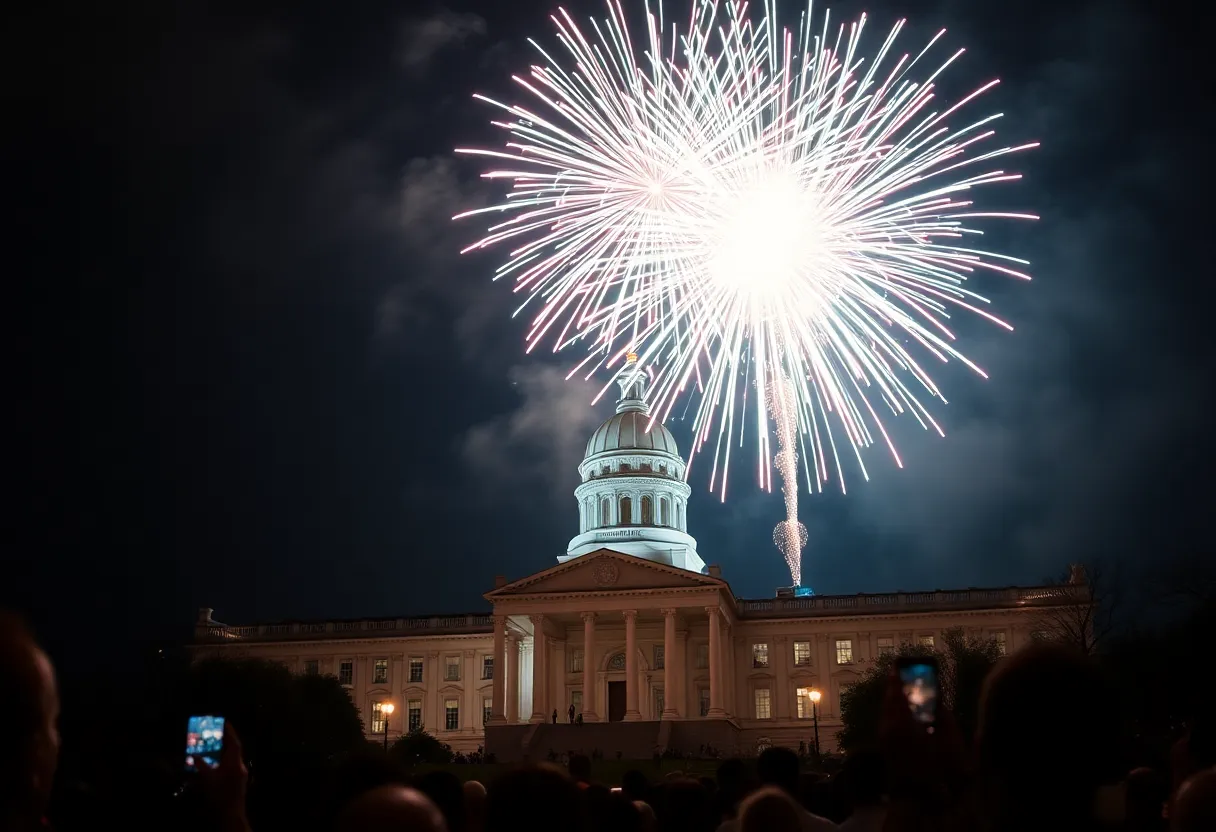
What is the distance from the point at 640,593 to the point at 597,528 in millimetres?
19821

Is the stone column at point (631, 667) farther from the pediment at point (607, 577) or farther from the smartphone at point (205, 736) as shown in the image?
the smartphone at point (205, 736)

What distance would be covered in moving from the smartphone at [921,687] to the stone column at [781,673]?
75.4 metres

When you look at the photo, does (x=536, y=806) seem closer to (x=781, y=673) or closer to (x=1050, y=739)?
(x=1050, y=739)

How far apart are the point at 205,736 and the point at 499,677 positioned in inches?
2615

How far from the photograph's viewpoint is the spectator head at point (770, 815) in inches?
209

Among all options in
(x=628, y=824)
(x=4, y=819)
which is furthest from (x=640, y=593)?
(x=4, y=819)

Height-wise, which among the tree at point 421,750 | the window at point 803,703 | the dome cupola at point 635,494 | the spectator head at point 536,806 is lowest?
the tree at point 421,750

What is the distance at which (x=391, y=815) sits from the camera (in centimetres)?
326

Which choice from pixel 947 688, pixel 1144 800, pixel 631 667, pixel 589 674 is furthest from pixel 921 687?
pixel 589 674

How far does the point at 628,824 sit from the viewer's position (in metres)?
7.20

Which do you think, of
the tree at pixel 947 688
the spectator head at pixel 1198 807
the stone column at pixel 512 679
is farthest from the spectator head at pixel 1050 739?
the stone column at pixel 512 679

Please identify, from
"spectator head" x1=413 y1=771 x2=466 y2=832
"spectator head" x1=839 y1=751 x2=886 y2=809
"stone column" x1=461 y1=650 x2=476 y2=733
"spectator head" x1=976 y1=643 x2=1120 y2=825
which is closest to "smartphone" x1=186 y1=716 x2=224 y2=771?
"spectator head" x1=413 y1=771 x2=466 y2=832

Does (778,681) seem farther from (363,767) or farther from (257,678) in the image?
(363,767)

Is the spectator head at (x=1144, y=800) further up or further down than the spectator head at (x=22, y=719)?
further down
